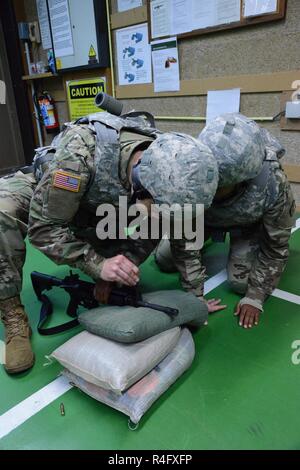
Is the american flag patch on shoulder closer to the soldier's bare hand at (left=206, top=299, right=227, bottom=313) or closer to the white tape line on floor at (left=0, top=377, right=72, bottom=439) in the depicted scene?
the white tape line on floor at (left=0, top=377, right=72, bottom=439)

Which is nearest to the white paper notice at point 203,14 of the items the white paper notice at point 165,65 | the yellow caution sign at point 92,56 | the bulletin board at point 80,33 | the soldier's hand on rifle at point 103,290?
the white paper notice at point 165,65

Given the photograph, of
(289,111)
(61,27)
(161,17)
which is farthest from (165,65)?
(61,27)

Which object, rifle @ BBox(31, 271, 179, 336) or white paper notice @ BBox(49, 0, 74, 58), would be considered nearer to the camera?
rifle @ BBox(31, 271, 179, 336)

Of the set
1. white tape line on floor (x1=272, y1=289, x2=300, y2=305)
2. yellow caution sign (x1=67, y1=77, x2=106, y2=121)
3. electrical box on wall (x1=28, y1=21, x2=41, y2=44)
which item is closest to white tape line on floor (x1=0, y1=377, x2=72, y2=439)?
white tape line on floor (x1=272, y1=289, x2=300, y2=305)

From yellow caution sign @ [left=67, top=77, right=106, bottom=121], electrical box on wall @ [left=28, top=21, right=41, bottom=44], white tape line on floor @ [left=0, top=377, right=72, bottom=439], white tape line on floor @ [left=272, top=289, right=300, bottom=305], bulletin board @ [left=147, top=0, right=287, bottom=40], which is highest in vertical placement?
electrical box on wall @ [left=28, top=21, right=41, bottom=44]

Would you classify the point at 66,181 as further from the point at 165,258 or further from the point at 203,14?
the point at 203,14

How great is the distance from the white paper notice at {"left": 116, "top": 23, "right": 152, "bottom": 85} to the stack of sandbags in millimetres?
2292

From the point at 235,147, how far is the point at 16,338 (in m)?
1.01

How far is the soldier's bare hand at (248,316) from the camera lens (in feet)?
4.51

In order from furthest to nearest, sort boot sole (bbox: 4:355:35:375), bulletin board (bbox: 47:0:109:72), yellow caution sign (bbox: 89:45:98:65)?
yellow caution sign (bbox: 89:45:98:65), bulletin board (bbox: 47:0:109:72), boot sole (bbox: 4:355:35:375)

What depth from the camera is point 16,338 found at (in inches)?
49.9

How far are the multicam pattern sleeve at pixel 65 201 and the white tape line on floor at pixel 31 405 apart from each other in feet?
1.22

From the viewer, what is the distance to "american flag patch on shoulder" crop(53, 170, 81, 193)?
1116 millimetres

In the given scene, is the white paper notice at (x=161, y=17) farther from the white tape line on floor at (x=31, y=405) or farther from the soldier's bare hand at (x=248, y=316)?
the white tape line on floor at (x=31, y=405)
